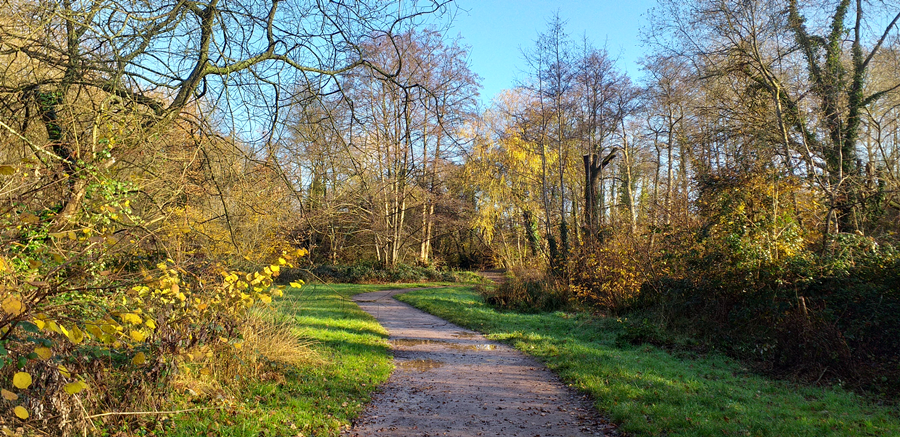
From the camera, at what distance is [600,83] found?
1794cm

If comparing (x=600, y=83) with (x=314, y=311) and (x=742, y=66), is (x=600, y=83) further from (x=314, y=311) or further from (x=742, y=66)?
(x=314, y=311)

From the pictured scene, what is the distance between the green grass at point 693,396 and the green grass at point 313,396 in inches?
109

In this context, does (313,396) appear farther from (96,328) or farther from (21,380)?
(21,380)

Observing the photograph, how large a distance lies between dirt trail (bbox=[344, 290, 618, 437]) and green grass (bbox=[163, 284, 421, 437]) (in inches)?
9.7

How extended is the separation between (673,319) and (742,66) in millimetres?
6698

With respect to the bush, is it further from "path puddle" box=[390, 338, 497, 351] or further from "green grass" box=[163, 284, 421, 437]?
"green grass" box=[163, 284, 421, 437]

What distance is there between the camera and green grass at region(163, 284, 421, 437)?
4.70 m

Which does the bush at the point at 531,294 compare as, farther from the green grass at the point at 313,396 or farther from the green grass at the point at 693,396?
the green grass at the point at 313,396

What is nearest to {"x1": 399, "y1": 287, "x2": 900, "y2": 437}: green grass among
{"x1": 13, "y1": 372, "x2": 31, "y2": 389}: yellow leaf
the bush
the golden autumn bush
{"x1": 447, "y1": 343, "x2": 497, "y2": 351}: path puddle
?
{"x1": 447, "y1": 343, "x2": 497, "y2": 351}: path puddle

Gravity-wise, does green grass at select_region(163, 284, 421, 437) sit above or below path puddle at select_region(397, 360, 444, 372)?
above

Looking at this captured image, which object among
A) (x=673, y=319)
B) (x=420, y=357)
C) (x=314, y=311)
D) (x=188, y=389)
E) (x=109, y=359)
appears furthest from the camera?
(x=314, y=311)

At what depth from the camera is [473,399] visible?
247 inches

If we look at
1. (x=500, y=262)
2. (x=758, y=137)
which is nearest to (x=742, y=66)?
(x=758, y=137)

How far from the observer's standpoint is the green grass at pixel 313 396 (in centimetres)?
470
